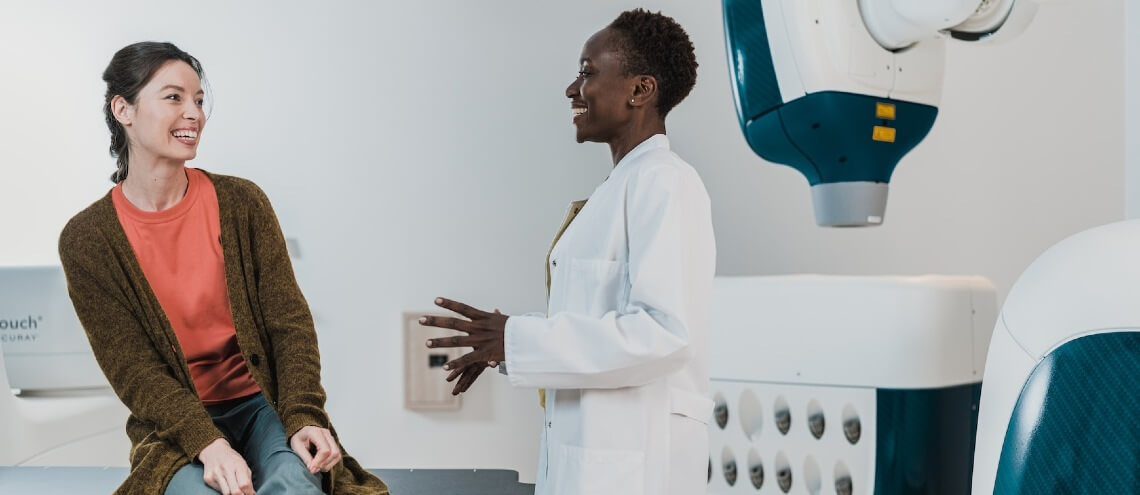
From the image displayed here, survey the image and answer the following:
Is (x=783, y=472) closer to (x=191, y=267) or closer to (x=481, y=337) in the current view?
(x=481, y=337)

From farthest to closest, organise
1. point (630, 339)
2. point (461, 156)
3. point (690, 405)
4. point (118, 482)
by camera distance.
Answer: point (461, 156) < point (118, 482) < point (690, 405) < point (630, 339)

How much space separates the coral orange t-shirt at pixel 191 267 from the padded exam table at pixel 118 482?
47 centimetres

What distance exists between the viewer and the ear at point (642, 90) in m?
1.24

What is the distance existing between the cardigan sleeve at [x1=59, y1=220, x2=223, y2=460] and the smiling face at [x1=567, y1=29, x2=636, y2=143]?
65 centimetres

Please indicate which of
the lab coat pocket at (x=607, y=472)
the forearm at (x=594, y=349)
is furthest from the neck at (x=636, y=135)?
the lab coat pocket at (x=607, y=472)

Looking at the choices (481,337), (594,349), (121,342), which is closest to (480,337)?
(481,337)

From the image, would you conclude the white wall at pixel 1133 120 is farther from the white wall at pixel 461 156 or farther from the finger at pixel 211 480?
the finger at pixel 211 480

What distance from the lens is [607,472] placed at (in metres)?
1.13

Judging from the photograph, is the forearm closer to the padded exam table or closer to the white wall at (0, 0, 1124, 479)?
the padded exam table

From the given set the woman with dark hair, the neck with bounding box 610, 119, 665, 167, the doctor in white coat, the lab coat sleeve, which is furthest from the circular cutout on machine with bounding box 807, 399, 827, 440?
the woman with dark hair

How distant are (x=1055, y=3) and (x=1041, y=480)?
0.58m

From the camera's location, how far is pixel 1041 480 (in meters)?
0.91

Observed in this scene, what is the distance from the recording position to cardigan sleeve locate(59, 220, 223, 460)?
120 cm

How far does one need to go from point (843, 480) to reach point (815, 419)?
11 centimetres
